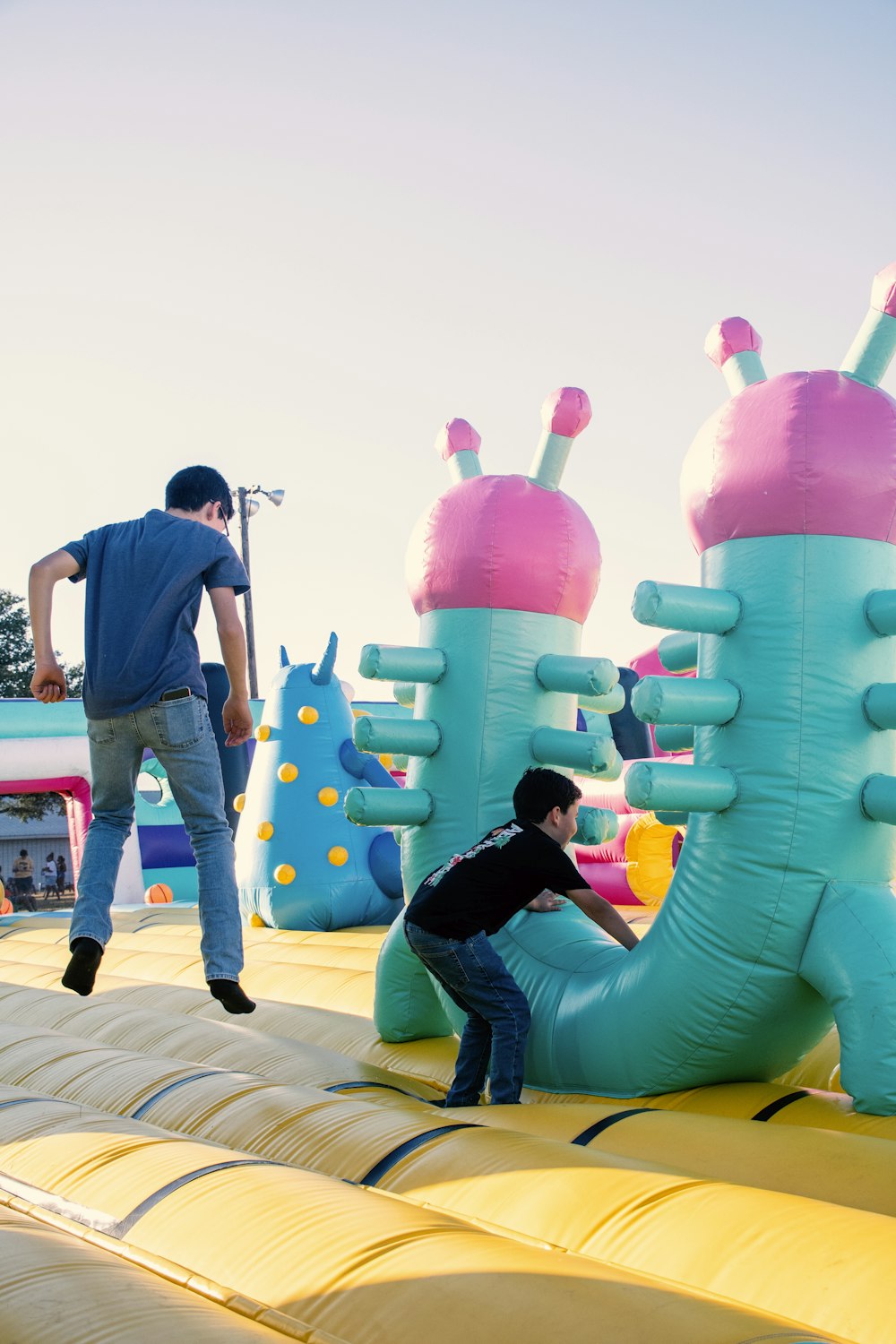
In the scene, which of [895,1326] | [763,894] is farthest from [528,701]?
[895,1326]

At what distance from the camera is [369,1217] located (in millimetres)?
1603

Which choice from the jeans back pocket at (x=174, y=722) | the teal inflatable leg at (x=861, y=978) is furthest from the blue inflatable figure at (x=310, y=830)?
the teal inflatable leg at (x=861, y=978)

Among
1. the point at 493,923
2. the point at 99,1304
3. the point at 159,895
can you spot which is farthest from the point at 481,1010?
the point at 159,895

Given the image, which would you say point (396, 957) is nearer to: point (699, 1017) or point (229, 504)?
point (699, 1017)

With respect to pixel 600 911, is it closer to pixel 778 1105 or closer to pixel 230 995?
pixel 778 1105

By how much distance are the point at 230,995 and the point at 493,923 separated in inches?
28.2

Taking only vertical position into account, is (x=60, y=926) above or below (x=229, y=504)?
below

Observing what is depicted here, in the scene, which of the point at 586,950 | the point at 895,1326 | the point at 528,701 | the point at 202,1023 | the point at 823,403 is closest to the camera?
the point at 895,1326

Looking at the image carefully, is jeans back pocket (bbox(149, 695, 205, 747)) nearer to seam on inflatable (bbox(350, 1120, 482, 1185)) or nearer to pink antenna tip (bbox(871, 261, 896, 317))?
seam on inflatable (bbox(350, 1120, 482, 1185))

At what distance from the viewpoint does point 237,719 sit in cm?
249

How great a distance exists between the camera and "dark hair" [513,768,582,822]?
2.96 metres

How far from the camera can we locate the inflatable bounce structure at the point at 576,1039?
4.72ft

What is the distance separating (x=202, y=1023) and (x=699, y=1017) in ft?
5.38

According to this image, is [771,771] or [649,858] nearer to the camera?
[771,771]
